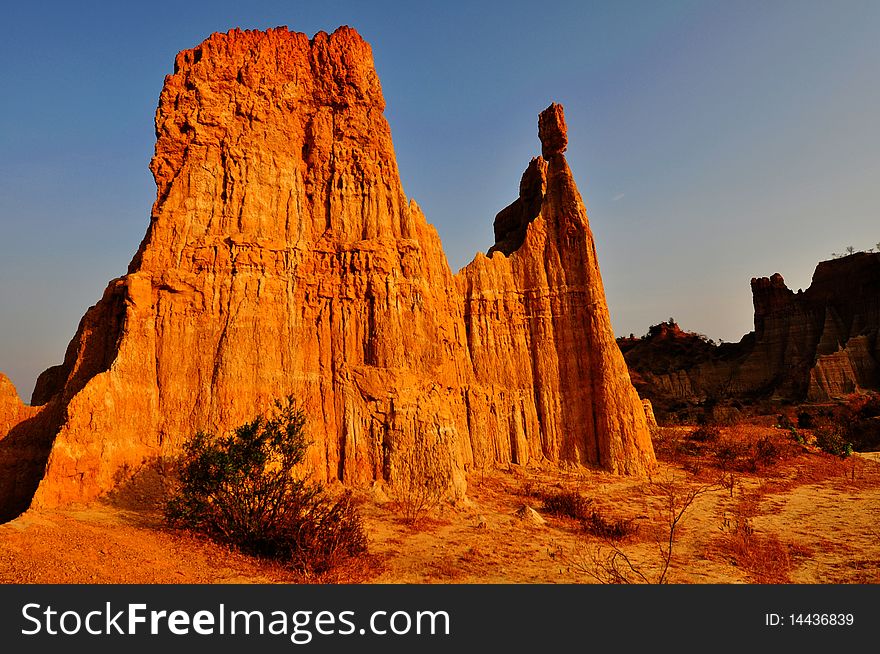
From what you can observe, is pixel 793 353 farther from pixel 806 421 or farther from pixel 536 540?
pixel 536 540

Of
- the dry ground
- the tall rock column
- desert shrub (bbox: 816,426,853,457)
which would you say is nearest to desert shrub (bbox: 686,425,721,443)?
desert shrub (bbox: 816,426,853,457)

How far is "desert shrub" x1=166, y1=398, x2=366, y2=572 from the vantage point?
8.42m

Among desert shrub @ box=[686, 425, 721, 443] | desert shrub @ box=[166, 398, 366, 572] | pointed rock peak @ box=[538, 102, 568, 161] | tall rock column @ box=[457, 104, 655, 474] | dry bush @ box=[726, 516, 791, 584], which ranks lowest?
dry bush @ box=[726, 516, 791, 584]

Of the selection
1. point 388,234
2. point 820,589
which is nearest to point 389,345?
point 388,234

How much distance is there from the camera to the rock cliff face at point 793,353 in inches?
1816

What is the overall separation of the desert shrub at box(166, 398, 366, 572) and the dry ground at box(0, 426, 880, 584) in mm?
389

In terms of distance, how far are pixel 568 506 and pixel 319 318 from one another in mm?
9298

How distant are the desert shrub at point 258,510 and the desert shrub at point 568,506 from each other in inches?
261

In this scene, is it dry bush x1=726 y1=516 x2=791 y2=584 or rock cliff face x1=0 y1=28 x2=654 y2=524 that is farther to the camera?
rock cliff face x1=0 y1=28 x2=654 y2=524

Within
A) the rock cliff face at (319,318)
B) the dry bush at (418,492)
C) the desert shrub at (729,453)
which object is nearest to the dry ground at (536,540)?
the dry bush at (418,492)

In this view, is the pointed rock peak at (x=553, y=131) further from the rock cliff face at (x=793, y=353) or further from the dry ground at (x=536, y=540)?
the rock cliff face at (x=793, y=353)

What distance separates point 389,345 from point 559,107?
15.3 m

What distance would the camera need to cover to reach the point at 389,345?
611 inches

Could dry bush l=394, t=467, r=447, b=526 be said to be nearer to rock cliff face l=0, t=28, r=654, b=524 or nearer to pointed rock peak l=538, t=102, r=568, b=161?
rock cliff face l=0, t=28, r=654, b=524
